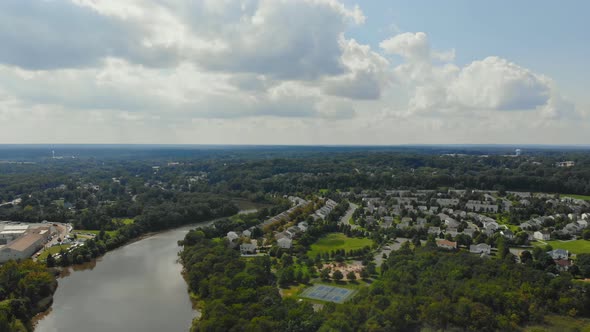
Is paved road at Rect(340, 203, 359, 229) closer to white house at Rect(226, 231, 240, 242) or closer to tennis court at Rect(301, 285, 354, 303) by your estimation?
white house at Rect(226, 231, 240, 242)

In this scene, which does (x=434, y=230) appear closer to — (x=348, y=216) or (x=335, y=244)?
(x=335, y=244)

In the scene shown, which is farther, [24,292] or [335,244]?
[335,244]

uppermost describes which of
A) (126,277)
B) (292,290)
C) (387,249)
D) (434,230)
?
(434,230)

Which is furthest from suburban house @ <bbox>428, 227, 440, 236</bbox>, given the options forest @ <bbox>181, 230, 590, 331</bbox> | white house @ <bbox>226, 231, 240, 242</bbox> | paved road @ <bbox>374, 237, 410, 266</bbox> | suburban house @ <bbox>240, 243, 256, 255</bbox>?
white house @ <bbox>226, 231, 240, 242</bbox>

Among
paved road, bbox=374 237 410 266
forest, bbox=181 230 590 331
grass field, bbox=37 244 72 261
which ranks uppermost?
forest, bbox=181 230 590 331

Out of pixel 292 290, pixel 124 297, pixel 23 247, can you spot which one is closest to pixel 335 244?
pixel 292 290

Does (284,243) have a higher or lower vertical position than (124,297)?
higher

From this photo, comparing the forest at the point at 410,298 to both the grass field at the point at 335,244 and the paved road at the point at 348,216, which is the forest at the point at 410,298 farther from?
the paved road at the point at 348,216

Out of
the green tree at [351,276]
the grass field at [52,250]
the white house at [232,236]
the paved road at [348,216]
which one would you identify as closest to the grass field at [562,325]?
the green tree at [351,276]
